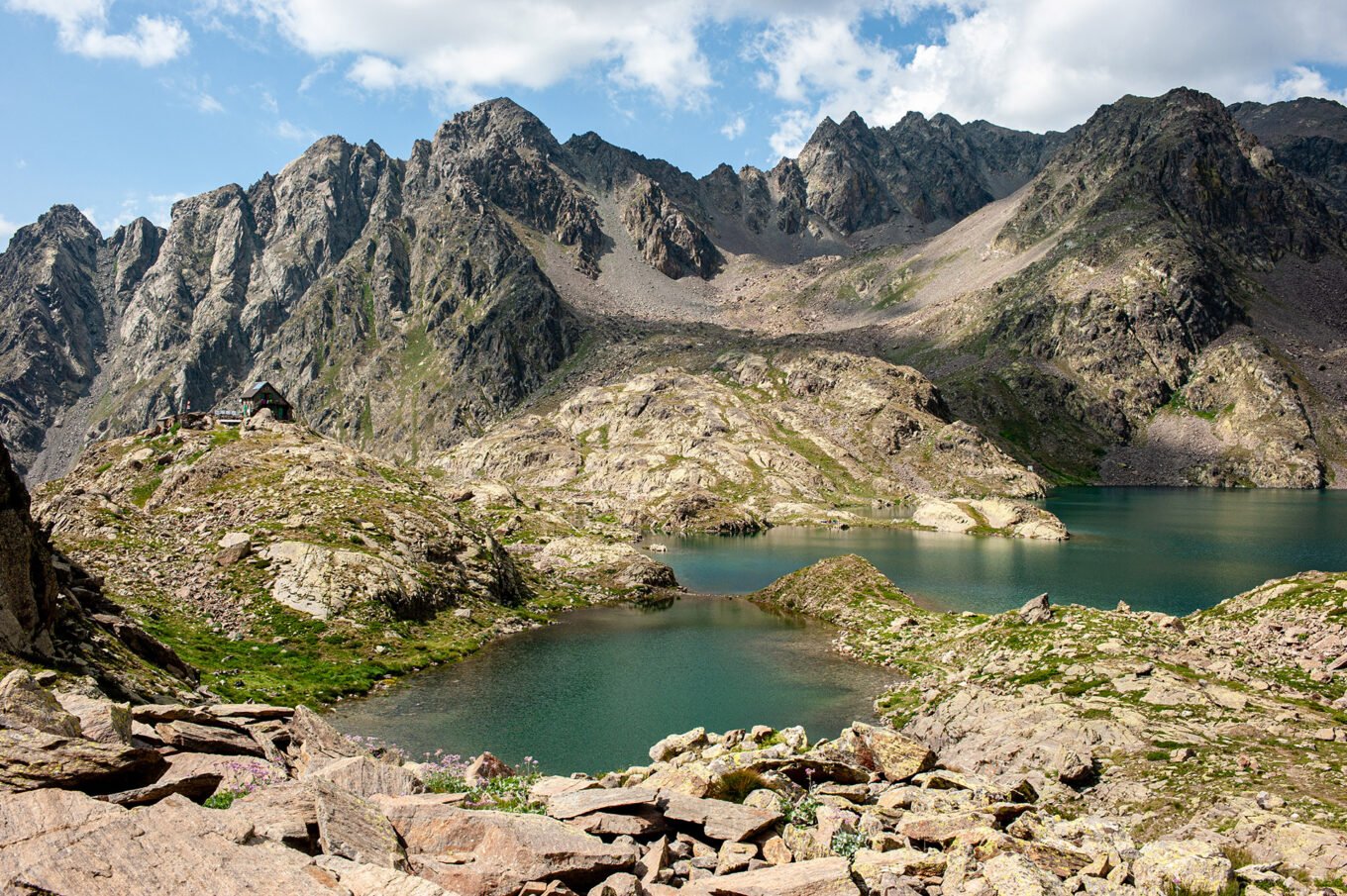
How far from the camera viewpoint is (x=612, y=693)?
60.2m

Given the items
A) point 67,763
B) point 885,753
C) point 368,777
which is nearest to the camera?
point 67,763

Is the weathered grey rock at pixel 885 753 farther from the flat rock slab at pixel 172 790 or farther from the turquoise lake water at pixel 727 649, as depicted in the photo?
the turquoise lake water at pixel 727 649

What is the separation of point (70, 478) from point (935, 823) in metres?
113

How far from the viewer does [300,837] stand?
46.0ft

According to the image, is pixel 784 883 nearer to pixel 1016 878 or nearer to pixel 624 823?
pixel 624 823

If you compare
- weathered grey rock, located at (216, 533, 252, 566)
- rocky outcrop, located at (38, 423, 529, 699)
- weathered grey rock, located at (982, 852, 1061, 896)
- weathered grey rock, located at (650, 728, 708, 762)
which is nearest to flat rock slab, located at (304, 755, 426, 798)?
weathered grey rock, located at (982, 852, 1061, 896)

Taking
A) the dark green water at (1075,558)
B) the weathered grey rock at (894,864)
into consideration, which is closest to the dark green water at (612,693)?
the weathered grey rock at (894,864)

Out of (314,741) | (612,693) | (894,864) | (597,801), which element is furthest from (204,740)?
(612,693)

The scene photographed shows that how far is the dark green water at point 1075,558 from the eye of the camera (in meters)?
103

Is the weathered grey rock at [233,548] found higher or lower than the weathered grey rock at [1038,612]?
higher

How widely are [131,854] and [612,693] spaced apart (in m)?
50.4

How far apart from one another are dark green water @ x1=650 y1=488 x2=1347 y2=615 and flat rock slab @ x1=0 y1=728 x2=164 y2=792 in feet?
300

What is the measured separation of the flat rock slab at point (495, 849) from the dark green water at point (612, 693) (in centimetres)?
2931

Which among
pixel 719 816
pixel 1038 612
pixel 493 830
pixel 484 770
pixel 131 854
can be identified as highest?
pixel 131 854
